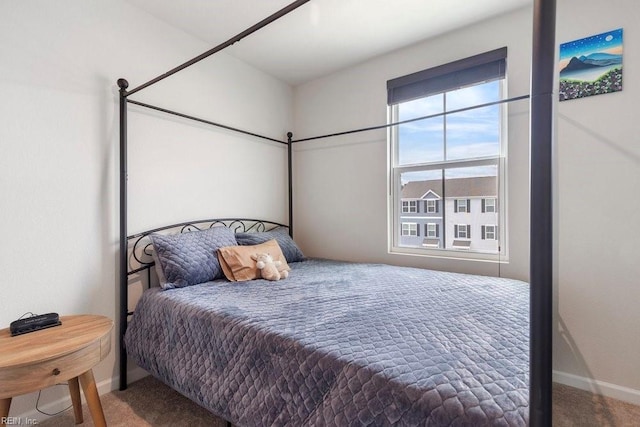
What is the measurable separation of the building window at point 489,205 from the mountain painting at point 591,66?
785 mm

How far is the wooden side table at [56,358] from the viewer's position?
3.75 ft

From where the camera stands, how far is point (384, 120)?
2.79 m

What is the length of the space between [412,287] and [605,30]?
75.4 inches

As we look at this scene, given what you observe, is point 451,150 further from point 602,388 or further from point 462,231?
point 602,388

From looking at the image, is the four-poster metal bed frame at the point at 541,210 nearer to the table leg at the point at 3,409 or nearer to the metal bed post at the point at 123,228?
the table leg at the point at 3,409

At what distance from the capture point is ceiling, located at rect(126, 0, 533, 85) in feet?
6.86


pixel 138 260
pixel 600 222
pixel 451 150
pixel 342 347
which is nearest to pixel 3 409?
pixel 138 260

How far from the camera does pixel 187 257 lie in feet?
6.48

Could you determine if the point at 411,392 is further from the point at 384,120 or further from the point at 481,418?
the point at 384,120

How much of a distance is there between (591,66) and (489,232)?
3.96 feet

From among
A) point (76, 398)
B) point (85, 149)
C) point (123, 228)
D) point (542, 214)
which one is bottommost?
point (76, 398)

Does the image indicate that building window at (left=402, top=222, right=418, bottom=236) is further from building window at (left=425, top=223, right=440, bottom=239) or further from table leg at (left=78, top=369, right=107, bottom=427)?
table leg at (left=78, top=369, right=107, bottom=427)

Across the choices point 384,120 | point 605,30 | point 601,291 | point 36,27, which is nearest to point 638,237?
point 601,291

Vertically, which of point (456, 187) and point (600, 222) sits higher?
point (456, 187)
